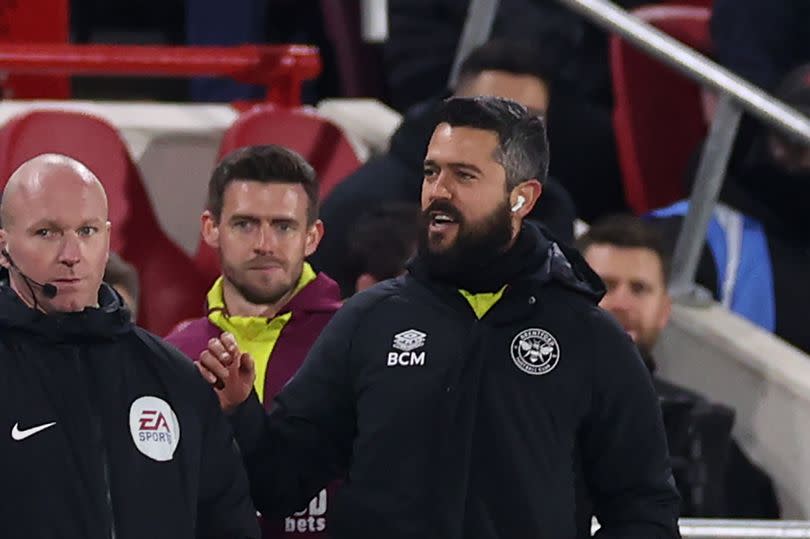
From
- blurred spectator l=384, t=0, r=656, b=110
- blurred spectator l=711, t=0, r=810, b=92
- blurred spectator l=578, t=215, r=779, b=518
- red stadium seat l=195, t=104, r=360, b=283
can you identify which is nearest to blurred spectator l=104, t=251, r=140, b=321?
red stadium seat l=195, t=104, r=360, b=283

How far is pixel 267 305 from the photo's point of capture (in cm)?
448

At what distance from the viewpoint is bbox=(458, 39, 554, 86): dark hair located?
5.41 m

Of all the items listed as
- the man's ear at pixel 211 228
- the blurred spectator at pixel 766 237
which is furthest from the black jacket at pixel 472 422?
the blurred spectator at pixel 766 237

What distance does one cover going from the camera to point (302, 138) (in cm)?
609

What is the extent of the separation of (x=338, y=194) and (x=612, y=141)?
1.39 metres

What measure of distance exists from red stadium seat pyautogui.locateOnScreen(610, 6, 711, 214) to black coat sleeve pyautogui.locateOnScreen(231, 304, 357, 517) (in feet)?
9.55

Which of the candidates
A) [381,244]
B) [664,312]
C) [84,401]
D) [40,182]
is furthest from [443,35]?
[84,401]

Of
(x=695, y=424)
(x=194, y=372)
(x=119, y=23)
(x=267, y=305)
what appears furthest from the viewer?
(x=119, y=23)

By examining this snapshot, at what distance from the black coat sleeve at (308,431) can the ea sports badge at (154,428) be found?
0.84ft

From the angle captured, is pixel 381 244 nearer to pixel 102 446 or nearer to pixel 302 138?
pixel 302 138

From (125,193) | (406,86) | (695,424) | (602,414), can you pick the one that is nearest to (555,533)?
(602,414)

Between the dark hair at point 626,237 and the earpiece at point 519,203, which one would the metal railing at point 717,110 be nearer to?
the dark hair at point 626,237

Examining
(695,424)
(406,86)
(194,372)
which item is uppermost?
(406,86)

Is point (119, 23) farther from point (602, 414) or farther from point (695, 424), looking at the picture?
point (602, 414)
